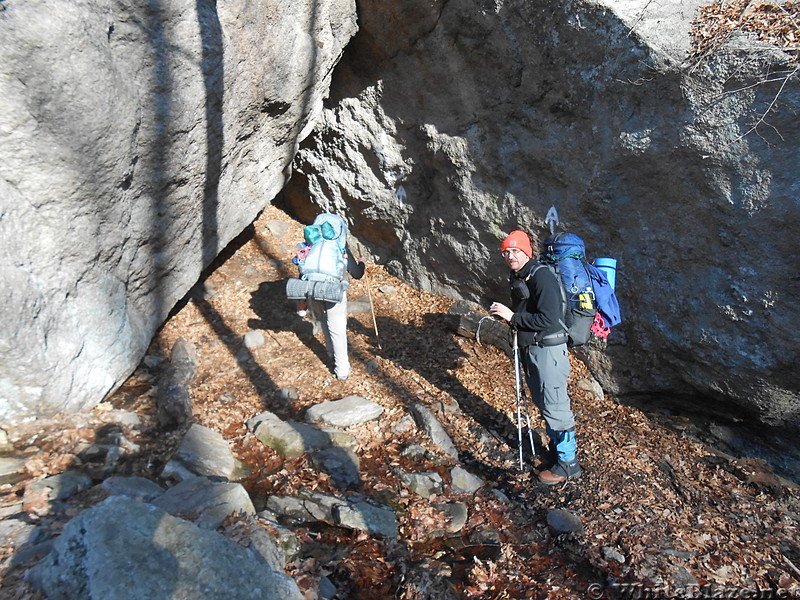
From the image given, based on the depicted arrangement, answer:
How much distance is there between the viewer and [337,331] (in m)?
6.37

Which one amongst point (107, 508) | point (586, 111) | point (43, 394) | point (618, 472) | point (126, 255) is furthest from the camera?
point (586, 111)

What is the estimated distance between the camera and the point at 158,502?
3.99 metres

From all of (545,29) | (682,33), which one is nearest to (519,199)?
(545,29)

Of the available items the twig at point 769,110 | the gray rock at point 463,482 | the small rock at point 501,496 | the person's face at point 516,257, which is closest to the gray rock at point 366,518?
the gray rock at point 463,482

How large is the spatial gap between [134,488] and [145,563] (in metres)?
1.63

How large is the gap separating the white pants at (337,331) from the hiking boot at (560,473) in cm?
263

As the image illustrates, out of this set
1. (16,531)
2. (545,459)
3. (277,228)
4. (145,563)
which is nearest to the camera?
(145,563)

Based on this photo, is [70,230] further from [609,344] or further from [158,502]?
[609,344]

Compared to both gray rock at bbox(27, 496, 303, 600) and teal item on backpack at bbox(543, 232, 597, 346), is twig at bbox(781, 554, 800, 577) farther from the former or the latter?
gray rock at bbox(27, 496, 303, 600)

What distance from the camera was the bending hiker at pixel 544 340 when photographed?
4.74 metres

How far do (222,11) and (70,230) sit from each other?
3025mm

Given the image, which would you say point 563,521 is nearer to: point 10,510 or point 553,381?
point 553,381

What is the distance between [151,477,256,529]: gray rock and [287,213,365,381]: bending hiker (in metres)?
2.43

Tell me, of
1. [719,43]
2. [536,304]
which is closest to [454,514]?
[536,304]
